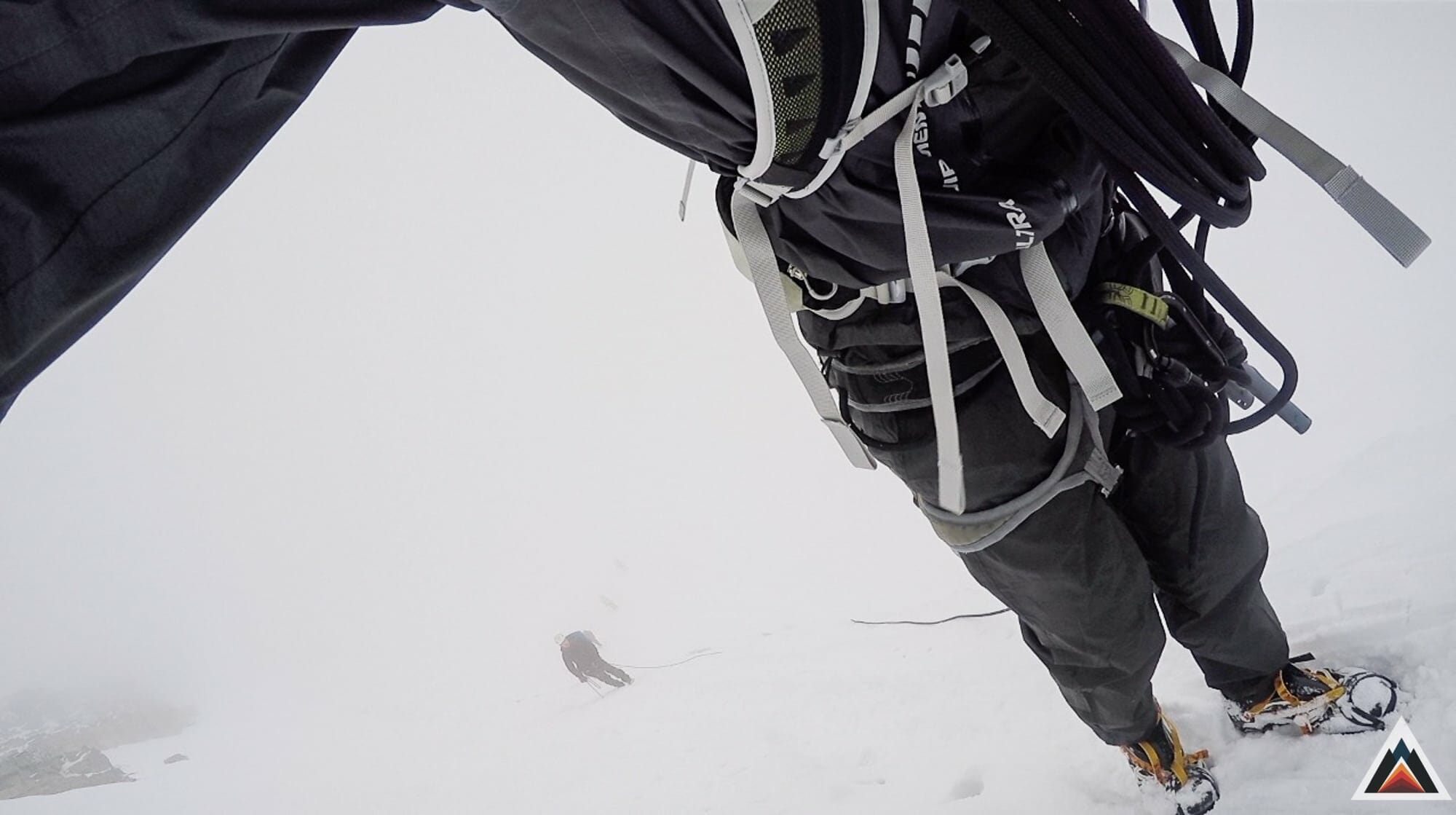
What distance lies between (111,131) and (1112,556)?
3.85 ft

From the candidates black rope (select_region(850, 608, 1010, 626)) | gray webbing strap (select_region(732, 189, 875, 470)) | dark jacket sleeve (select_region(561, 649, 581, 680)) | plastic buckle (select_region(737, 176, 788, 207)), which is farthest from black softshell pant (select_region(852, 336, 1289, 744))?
dark jacket sleeve (select_region(561, 649, 581, 680))

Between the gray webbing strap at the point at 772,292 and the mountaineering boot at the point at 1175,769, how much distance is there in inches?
36.8

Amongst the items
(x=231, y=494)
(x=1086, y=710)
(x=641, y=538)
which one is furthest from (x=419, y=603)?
(x=231, y=494)

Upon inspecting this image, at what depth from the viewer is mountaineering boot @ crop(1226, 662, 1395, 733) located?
121 cm

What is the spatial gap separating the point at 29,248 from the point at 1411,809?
1771 mm

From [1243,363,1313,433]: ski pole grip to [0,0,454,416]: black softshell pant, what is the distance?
119 centimetres

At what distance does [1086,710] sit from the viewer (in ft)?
3.88

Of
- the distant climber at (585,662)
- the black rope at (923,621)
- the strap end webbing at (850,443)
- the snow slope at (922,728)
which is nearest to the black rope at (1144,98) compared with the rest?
the strap end webbing at (850,443)

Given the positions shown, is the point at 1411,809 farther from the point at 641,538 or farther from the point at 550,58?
the point at 641,538

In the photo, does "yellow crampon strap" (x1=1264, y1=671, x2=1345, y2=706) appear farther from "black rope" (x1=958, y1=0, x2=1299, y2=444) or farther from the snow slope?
"black rope" (x1=958, y1=0, x2=1299, y2=444)

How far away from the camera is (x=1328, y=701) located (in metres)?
1.22

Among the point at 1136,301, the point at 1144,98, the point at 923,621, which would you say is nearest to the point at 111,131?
the point at 1144,98

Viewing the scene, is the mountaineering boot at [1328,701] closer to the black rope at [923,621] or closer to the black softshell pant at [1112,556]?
the black softshell pant at [1112,556]

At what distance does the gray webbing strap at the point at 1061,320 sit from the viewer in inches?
32.5
